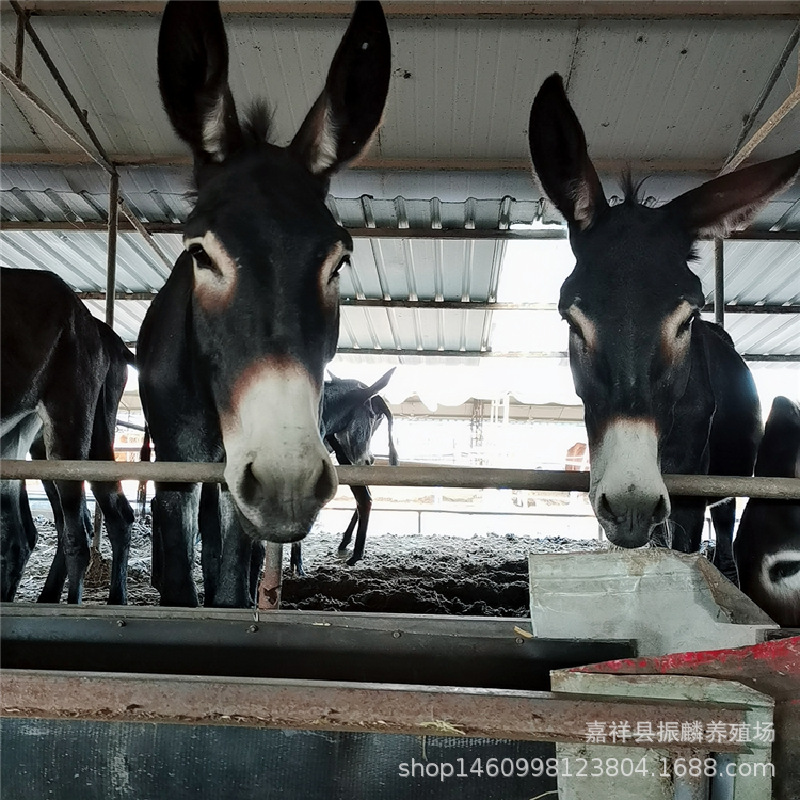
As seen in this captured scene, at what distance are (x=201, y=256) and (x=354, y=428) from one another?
5948 mm

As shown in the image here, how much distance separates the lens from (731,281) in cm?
780

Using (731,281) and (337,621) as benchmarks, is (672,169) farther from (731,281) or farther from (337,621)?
(337,621)

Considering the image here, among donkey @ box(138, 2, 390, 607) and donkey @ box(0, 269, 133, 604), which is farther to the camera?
donkey @ box(0, 269, 133, 604)

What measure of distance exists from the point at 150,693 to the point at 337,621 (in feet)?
3.41

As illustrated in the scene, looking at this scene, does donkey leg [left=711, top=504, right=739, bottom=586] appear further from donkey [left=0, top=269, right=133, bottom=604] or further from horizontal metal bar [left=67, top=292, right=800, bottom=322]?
horizontal metal bar [left=67, top=292, right=800, bottom=322]

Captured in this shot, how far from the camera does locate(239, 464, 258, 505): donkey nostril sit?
58.7 inches

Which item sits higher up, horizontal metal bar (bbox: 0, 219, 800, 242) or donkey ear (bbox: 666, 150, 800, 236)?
horizontal metal bar (bbox: 0, 219, 800, 242)

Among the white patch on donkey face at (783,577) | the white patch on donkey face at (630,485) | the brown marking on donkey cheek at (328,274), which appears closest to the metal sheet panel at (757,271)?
the white patch on donkey face at (783,577)

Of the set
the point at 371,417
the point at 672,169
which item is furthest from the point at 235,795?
the point at 371,417

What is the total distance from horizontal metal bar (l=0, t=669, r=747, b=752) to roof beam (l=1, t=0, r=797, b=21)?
4300 millimetres

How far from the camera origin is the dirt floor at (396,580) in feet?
14.2

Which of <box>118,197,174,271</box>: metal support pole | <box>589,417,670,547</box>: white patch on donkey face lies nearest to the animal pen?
<box>589,417,670,547</box>: white patch on donkey face

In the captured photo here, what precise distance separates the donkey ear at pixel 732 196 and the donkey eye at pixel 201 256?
72.2 inches

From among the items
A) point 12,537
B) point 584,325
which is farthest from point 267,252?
point 12,537
